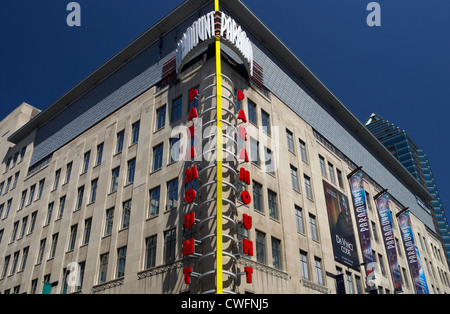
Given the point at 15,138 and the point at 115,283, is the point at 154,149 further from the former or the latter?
the point at 15,138

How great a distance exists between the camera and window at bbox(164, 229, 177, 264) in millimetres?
31578

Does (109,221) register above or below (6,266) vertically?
above

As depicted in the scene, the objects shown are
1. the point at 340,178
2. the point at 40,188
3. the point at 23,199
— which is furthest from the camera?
the point at 23,199

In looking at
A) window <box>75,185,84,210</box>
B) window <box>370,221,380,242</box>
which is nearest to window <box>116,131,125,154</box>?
window <box>75,185,84,210</box>

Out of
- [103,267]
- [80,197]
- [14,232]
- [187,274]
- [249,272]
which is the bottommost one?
[187,274]

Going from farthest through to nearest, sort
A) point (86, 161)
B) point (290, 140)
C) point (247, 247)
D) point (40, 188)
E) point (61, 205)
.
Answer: point (40, 188), point (86, 161), point (61, 205), point (290, 140), point (247, 247)

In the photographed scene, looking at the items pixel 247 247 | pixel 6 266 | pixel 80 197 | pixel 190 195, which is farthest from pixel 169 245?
pixel 6 266

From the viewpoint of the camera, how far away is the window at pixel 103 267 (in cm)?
3669

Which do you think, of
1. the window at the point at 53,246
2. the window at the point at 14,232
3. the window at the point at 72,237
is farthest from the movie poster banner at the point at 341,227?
the window at the point at 14,232

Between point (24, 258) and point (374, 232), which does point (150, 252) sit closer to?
point (24, 258)

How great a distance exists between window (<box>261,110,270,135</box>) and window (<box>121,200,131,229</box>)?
15.6 meters

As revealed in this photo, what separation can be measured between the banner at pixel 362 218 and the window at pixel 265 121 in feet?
59.3

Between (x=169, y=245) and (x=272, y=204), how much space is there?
34.3 feet

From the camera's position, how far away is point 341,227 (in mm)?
45656
